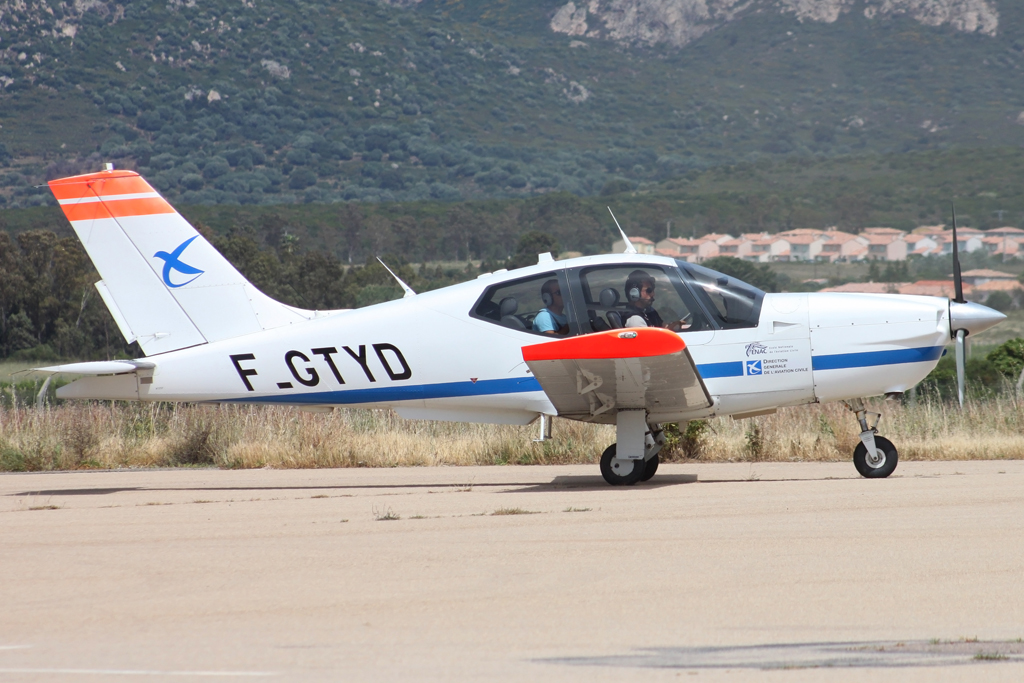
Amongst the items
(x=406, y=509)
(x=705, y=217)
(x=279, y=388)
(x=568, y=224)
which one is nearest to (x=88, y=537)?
(x=406, y=509)

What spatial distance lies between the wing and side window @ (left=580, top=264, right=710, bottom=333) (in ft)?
1.76

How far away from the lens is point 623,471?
31.5 ft

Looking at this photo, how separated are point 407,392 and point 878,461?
13.4 feet

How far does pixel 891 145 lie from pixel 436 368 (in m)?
111

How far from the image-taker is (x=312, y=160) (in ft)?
377

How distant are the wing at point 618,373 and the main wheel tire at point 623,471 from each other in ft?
1.41

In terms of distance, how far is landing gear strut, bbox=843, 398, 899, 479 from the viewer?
31.3 ft

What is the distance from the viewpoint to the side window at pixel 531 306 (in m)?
9.50

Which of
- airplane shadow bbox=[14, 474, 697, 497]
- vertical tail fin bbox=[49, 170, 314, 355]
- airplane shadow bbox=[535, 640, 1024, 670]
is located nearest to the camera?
airplane shadow bbox=[535, 640, 1024, 670]

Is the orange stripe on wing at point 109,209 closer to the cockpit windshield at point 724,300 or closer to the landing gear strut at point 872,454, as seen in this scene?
the cockpit windshield at point 724,300

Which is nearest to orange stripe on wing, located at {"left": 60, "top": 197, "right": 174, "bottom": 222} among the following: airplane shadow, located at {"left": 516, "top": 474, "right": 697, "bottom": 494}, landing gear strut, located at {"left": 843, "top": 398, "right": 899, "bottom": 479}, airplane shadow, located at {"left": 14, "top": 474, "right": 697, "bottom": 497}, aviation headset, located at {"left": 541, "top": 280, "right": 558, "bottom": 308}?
airplane shadow, located at {"left": 14, "top": 474, "right": 697, "bottom": 497}

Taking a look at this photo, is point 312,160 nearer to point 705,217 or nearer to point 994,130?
point 705,217

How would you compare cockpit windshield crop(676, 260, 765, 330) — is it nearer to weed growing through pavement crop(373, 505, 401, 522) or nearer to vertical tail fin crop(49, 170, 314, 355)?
weed growing through pavement crop(373, 505, 401, 522)

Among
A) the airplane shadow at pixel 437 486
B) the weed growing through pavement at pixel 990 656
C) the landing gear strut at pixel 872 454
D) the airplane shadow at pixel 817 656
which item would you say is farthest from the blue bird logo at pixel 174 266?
the weed growing through pavement at pixel 990 656
